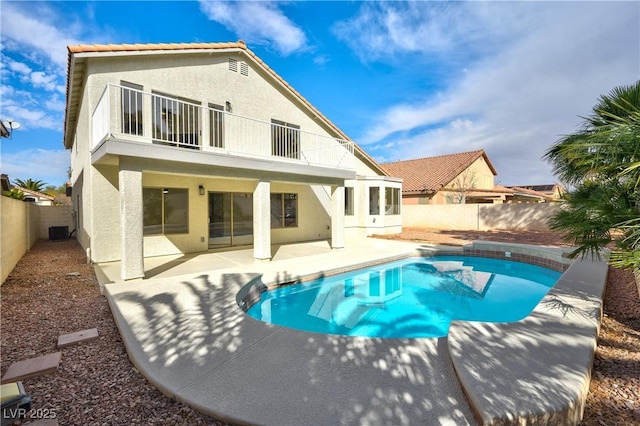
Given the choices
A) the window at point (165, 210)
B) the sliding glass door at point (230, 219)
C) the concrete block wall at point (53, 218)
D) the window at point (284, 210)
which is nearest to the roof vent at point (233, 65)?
the sliding glass door at point (230, 219)

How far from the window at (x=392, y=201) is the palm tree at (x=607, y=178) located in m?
14.1

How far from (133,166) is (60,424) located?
6502 mm

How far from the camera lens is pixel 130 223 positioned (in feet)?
25.9

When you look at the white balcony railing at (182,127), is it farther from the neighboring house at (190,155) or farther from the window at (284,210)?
the window at (284,210)

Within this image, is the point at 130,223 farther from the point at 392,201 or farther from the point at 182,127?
the point at 392,201

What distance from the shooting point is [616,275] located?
30.1 feet

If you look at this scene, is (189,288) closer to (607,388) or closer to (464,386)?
(464,386)

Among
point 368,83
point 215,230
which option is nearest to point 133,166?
point 215,230

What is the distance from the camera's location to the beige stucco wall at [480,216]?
22203 mm

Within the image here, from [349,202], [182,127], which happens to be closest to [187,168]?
[182,127]

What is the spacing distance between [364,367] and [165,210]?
10.8 meters

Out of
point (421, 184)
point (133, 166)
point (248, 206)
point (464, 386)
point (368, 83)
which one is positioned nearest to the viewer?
point (464, 386)

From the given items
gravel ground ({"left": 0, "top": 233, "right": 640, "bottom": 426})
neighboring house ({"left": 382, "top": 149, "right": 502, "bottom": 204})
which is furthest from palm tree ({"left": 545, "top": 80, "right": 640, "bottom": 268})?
neighboring house ({"left": 382, "top": 149, "right": 502, "bottom": 204})

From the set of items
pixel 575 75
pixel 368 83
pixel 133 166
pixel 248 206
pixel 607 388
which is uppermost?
pixel 368 83
